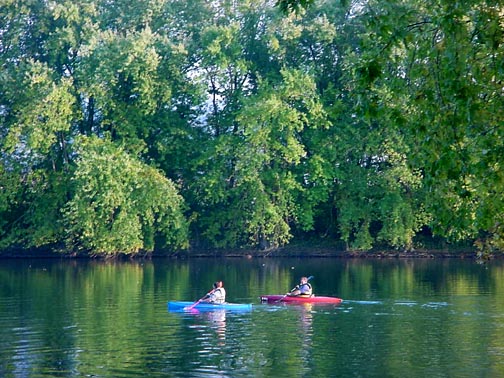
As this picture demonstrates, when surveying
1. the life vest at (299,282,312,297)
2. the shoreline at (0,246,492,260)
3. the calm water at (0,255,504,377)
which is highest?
the shoreline at (0,246,492,260)

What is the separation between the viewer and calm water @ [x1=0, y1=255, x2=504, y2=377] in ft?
79.0

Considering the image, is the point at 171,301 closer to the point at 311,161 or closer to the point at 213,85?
the point at 311,161

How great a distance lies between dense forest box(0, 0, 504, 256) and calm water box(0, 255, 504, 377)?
955 centimetres

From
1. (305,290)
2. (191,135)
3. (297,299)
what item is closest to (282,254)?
(191,135)

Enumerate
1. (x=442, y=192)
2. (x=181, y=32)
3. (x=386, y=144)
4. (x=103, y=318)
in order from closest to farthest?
(x=442, y=192) < (x=103, y=318) < (x=386, y=144) < (x=181, y=32)

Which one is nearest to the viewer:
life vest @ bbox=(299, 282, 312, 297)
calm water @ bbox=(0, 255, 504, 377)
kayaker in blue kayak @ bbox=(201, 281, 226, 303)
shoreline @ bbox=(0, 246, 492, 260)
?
calm water @ bbox=(0, 255, 504, 377)

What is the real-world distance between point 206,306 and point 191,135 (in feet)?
104

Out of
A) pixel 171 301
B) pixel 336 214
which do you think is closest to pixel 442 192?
pixel 171 301

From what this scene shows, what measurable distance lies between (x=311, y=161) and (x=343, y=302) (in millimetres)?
25718

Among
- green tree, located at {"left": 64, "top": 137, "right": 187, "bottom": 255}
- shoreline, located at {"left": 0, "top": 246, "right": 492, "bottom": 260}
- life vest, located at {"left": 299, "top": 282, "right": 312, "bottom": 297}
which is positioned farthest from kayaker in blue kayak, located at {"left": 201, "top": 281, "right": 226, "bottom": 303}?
shoreline, located at {"left": 0, "top": 246, "right": 492, "bottom": 260}

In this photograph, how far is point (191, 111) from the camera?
67.8 meters

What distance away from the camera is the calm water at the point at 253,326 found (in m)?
24.1

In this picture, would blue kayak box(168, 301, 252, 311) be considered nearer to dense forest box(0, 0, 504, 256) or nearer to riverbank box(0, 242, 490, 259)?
dense forest box(0, 0, 504, 256)

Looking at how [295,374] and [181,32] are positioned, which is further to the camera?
[181,32]
